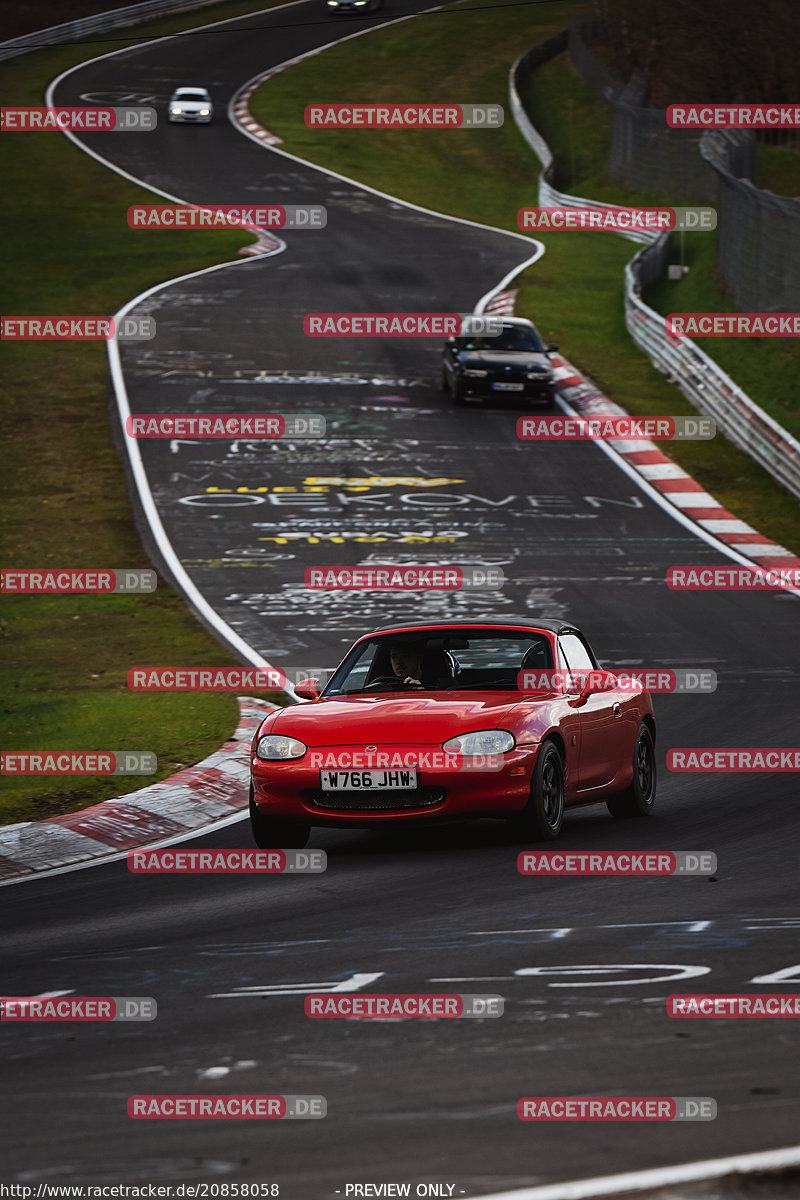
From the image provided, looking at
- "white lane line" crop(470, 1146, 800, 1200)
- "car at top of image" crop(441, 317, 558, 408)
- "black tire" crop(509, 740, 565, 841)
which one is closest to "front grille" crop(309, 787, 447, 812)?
"black tire" crop(509, 740, 565, 841)

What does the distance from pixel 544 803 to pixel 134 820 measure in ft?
8.92

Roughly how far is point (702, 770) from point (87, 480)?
15759 mm

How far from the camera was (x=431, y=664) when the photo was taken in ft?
36.9

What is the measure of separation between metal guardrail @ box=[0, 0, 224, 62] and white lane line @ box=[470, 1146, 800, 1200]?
2865 inches

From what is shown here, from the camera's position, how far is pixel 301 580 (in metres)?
21.8

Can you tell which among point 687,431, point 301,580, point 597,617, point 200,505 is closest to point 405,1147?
point 597,617

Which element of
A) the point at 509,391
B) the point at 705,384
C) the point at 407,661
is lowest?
the point at 509,391

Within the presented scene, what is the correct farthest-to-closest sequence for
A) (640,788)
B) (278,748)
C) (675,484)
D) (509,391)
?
(509,391)
(675,484)
(640,788)
(278,748)

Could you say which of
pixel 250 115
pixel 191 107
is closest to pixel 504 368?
pixel 191 107

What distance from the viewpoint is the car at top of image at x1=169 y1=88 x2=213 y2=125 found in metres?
63.9

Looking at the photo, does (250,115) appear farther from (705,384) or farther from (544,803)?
(544,803)

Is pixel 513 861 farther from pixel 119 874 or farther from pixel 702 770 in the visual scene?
pixel 702 770

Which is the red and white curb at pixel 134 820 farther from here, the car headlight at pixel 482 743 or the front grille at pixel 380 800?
the car headlight at pixel 482 743

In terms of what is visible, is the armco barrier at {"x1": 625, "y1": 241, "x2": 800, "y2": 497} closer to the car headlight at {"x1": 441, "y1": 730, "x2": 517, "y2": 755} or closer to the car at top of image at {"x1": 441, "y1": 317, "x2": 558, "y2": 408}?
the car at top of image at {"x1": 441, "y1": 317, "x2": 558, "y2": 408}
